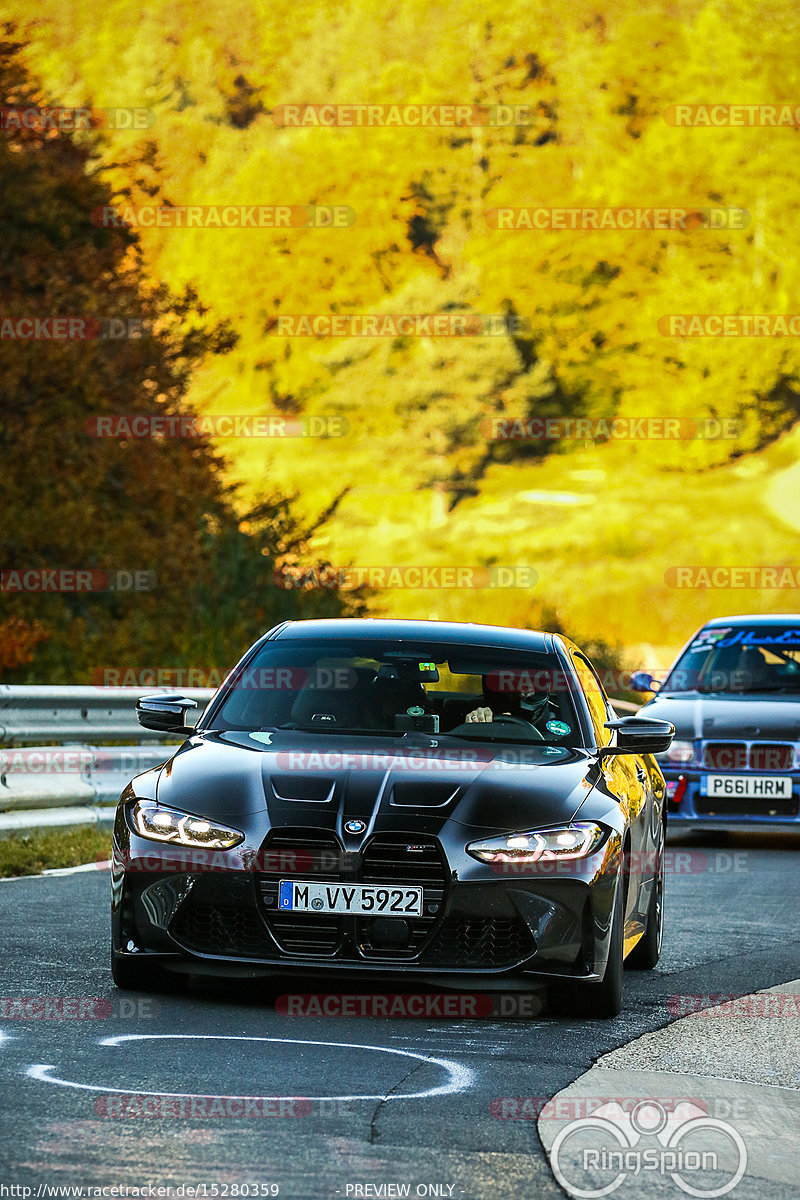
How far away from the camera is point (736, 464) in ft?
276

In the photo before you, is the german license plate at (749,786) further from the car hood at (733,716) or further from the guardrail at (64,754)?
the guardrail at (64,754)

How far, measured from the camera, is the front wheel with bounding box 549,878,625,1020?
700 centimetres

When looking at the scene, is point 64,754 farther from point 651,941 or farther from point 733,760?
point 651,941

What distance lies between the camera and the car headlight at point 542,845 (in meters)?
6.68

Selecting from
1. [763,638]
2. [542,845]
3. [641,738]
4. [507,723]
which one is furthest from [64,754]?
[542,845]

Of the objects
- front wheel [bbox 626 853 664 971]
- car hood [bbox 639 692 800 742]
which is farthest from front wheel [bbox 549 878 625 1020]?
car hood [bbox 639 692 800 742]

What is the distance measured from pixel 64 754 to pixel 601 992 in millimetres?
6470

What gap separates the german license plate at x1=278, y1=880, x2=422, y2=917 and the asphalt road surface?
0.38 metres

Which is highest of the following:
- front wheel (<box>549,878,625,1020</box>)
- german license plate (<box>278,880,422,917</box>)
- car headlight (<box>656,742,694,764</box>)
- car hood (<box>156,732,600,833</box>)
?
car hood (<box>156,732,600,833</box>)

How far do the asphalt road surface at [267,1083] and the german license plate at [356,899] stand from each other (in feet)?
1.26

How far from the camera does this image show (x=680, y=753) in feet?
48.6

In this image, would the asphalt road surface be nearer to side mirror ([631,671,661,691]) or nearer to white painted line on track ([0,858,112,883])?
white painted line on track ([0,858,112,883])

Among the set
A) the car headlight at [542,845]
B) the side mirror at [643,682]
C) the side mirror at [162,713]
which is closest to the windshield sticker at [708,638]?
the side mirror at [643,682]

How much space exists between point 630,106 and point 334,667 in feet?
328
